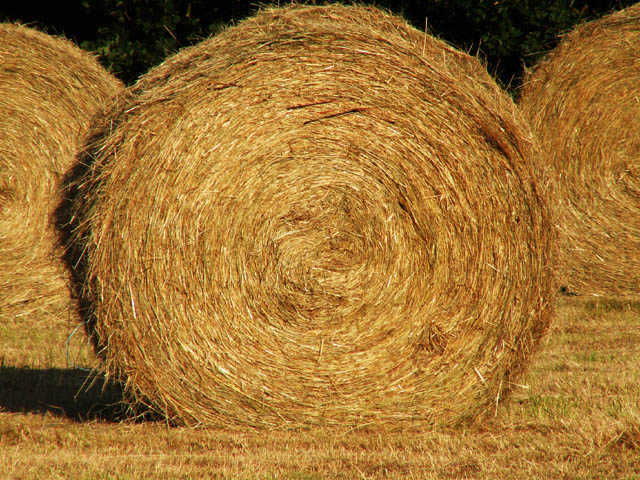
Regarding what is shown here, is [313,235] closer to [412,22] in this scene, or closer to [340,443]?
[340,443]

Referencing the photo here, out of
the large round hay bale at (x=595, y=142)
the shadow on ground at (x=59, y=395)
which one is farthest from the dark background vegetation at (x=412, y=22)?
the shadow on ground at (x=59, y=395)

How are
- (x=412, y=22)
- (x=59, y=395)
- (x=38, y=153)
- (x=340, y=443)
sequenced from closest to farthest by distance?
(x=340, y=443)
(x=59, y=395)
(x=38, y=153)
(x=412, y=22)

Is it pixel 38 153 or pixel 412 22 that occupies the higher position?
pixel 412 22

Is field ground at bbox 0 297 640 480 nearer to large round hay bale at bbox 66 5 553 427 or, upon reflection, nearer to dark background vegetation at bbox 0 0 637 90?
large round hay bale at bbox 66 5 553 427

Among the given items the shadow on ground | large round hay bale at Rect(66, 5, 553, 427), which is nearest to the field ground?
the shadow on ground

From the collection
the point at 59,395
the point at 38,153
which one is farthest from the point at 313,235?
the point at 38,153

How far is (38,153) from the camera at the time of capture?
932cm

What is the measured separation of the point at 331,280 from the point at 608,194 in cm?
506

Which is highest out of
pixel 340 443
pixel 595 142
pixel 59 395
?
pixel 595 142

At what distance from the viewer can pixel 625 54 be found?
9.08m

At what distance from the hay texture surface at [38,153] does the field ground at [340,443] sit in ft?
9.48

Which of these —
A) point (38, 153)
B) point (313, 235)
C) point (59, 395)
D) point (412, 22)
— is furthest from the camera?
point (412, 22)

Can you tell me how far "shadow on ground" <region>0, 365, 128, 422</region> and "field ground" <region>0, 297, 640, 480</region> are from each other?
0.01 metres

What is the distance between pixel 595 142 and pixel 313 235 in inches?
197
